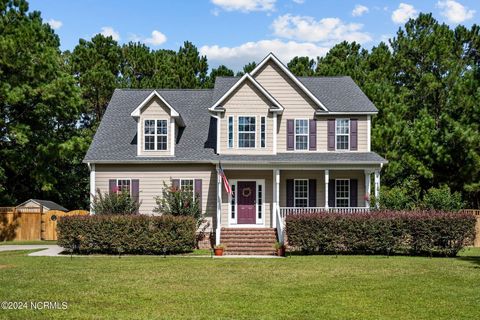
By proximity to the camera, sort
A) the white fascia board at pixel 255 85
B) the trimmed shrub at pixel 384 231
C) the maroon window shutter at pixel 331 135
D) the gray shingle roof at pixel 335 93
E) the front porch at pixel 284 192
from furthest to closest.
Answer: the gray shingle roof at pixel 335 93 < the maroon window shutter at pixel 331 135 < the front porch at pixel 284 192 < the white fascia board at pixel 255 85 < the trimmed shrub at pixel 384 231

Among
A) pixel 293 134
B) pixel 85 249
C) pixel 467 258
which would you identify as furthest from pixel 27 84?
pixel 467 258

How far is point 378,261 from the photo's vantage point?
2038 centimetres

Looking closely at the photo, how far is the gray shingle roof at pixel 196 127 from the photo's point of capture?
88.4ft

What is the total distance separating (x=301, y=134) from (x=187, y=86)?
18.5 m

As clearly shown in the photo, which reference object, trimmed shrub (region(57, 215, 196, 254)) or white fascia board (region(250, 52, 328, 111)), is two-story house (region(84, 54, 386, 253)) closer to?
white fascia board (region(250, 52, 328, 111))

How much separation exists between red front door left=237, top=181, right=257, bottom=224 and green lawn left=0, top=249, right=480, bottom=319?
6603 mm

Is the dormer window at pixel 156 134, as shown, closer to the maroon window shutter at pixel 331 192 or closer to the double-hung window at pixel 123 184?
the double-hung window at pixel 123 184

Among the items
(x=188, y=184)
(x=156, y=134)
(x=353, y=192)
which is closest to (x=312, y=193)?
(x=353, y=192)

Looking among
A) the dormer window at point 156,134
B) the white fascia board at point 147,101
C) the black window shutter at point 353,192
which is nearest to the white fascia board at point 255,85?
the white fascia board at point 147,101

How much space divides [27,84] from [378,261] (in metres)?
22.5

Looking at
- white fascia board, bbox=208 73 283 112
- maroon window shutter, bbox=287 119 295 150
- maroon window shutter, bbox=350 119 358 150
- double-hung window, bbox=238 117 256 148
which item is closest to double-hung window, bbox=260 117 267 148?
double-hung window, bbox=238 117 256 148

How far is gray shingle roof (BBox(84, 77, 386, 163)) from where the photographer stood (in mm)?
26938

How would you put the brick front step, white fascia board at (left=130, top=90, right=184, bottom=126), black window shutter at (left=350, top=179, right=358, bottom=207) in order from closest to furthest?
the brick front step, white fascia board at (left=130, top=90, right=184, bottom=126), black window shutter at (left=350, top=179, right=358, bottom=207)

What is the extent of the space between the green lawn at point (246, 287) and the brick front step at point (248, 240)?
3.66 metres
